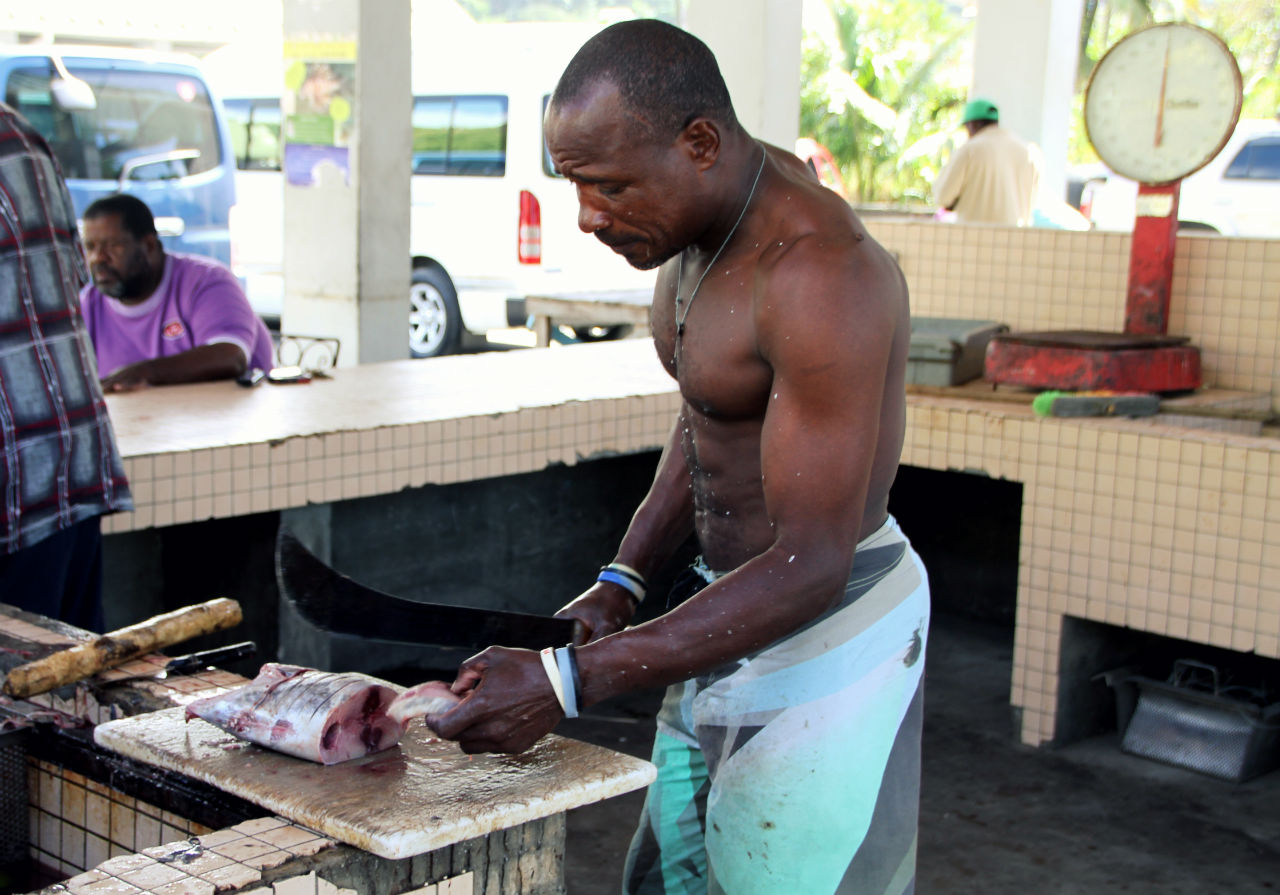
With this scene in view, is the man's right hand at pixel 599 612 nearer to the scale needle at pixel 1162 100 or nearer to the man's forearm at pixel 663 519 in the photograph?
the man's forearm at pixel 663 519

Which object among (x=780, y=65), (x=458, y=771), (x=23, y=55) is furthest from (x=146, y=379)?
(x=23, y=55)

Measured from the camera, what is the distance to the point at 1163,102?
4.82m

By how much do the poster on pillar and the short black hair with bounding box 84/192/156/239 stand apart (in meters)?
2.34

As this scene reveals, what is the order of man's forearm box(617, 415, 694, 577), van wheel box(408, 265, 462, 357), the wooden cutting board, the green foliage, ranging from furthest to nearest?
the green foliage, van wheel box(408, 265, 462, 357), man's forearm box(617, 415, 694, 577), the wooden cutting board

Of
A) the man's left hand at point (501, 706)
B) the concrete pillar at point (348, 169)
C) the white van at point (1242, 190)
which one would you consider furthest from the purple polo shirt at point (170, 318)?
the white van at point (1242, 190)

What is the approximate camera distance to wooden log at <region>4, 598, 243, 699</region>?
2213 millimetres

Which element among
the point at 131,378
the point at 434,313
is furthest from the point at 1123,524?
the point at 434,313

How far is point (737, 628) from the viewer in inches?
78.5

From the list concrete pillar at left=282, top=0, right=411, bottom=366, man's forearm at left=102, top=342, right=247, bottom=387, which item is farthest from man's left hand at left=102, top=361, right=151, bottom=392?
concrete pillar at left=282, top=0, right=411, bottom=366

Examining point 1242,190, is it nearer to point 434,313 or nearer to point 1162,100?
point 434,313

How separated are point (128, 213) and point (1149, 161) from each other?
362 centimetres

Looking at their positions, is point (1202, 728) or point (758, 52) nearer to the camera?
point (1202, 728)

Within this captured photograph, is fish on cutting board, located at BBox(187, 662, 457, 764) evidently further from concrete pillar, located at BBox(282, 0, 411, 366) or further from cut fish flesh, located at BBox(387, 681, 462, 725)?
concrete pillar, located at BBox(282, 0, 411, 366)

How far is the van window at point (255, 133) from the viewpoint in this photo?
13.2m
